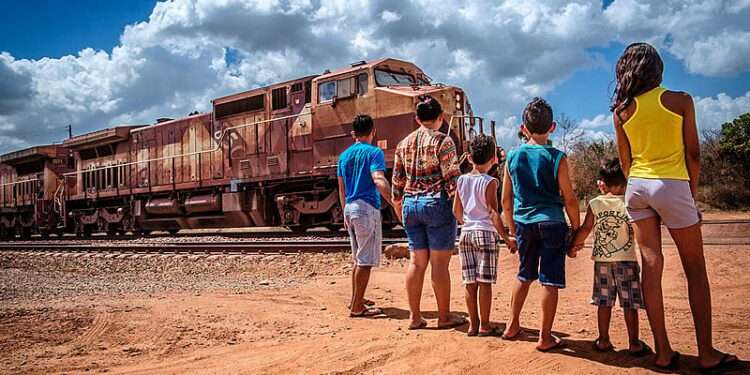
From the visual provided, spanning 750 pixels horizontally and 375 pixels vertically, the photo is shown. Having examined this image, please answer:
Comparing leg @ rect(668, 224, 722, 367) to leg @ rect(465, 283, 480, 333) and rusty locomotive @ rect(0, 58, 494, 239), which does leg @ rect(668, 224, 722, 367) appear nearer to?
leg @ rect(465, 283, 480, 333)

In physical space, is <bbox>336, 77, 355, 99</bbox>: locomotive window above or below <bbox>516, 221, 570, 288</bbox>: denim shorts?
above

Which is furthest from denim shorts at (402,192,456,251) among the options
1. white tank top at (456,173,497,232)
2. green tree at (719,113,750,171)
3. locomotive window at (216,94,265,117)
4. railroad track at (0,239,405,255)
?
green tree at (719,113,750,171)

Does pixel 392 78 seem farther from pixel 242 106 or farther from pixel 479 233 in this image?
pixel 479 233

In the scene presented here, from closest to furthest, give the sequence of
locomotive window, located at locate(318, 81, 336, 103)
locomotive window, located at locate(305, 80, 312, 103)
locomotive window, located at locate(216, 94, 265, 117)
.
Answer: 1. locomotive window, located at locate(318, 81, 336, 103)
2. locomotive window, located at locate(305, 80, 312, 103)
3. locomotive window, located at locate(216, 94, 265, 117)

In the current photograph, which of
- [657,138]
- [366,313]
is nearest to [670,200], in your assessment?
[657,138]

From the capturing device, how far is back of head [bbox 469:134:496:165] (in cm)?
414

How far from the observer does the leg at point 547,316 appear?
3594 millimetres

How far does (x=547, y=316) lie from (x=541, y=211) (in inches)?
25.8

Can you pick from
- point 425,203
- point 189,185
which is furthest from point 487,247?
point 189,185

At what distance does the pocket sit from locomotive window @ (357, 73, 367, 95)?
9.36 m

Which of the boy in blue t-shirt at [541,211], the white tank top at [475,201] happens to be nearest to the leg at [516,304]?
the boy in blue t-shirt at [541,211]

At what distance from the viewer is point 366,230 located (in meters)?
5.12

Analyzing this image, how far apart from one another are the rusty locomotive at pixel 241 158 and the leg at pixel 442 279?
19.1 ft

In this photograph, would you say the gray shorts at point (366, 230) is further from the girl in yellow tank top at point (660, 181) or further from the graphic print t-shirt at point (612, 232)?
the girl in yellow tank top at point (660, 181)
